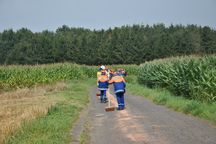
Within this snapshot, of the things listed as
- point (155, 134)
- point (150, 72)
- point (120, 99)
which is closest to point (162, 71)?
point (150, 72)

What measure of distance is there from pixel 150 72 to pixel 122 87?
16.8 metres

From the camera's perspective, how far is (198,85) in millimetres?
19938

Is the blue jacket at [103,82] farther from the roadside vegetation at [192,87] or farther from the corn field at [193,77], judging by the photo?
the corn field at [193,77]

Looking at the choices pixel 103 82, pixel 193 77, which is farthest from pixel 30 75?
pixel 193 77

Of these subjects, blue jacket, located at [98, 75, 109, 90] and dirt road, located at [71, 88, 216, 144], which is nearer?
dirt road, located at [71, 88, 216, 144]

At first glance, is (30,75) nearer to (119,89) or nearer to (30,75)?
(30,75)

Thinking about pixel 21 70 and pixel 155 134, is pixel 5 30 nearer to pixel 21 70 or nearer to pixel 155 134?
pixel 21 70

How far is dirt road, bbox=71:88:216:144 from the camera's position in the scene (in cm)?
1064

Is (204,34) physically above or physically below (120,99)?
above

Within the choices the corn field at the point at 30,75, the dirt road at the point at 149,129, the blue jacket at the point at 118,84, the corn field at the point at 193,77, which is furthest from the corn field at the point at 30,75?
the dirt road at the point at 149,129

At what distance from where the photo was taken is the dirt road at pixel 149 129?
10.6 m

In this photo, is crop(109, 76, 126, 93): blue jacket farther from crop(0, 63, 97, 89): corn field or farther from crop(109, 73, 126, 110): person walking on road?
crop(0, 63, 97, 89): corn field

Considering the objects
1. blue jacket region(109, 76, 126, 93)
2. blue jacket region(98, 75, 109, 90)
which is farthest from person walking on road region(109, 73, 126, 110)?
blue jacket region(98, 75, 109, 90)

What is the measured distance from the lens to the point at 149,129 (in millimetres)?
12359
